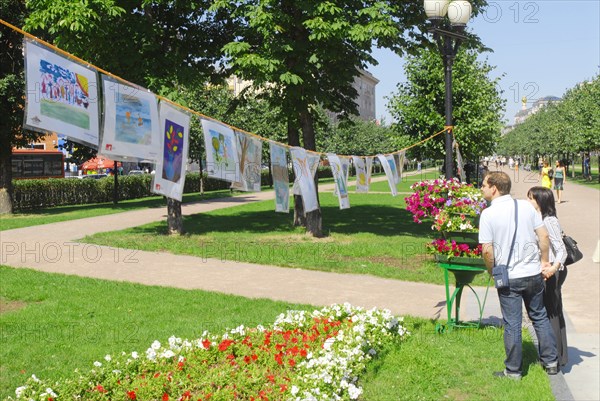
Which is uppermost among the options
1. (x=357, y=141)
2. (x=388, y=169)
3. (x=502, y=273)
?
(x=357, y=141)

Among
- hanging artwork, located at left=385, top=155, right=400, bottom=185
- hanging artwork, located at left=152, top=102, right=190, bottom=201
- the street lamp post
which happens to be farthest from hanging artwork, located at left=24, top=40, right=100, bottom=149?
hanging artwork, located at left=385, top=155, right=400, bottom=185

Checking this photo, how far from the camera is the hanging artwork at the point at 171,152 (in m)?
7.05

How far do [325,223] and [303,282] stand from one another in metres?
10.6

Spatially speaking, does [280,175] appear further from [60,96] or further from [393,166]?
[60,96]

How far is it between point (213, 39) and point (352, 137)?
54.9 metres

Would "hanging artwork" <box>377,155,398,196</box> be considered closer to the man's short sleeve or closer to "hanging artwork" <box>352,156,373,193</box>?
"hanging artwork" <box>352,156,373,193</box>

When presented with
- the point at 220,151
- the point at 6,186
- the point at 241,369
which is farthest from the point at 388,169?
the point at 6,186

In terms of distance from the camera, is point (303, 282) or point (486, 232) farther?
point (303, 282)

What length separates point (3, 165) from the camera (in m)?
26.9

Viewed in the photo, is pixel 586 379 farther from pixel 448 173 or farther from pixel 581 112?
pixel 581 112

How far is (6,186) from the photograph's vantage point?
2688 centimetres

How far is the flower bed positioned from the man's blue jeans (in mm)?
1290

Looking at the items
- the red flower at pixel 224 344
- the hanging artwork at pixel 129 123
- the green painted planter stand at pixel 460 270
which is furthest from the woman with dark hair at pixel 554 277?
the hanging artwork at pixel 129 123

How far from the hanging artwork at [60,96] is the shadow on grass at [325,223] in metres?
12.4
